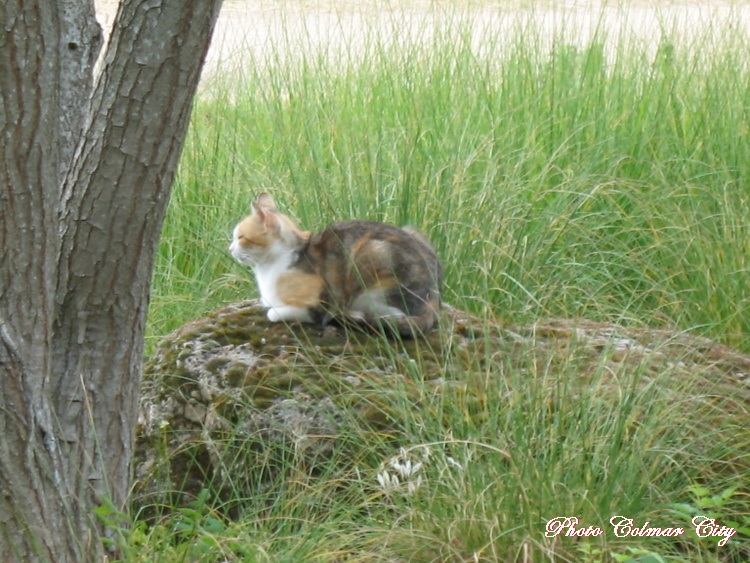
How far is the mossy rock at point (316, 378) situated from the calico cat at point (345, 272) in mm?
75

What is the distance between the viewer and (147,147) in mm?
2861

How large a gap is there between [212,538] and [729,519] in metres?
1.61

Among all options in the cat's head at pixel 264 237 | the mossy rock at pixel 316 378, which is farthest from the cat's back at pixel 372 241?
the mossy rock at pixel 316 378

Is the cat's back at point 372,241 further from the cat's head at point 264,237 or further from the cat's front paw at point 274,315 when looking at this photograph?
the cat's front paw at point 274,315

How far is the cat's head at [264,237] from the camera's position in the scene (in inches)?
167

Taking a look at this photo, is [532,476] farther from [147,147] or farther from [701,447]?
[147,147]

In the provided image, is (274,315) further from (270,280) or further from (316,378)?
(316,378)

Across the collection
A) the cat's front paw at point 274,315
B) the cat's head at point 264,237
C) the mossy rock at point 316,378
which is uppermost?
the cat's head at point 264,237

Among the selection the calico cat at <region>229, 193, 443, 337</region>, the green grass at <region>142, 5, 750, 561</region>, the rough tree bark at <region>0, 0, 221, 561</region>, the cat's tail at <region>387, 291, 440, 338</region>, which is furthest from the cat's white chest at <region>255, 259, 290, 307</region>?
the rough tree bark at <region>0, 0, 221, 561</region>

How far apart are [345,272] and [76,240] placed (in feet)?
4.63

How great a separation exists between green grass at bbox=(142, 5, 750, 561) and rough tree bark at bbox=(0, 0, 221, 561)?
13.2 inches

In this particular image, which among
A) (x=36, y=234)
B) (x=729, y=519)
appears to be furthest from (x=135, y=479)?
(x=729, y=519)

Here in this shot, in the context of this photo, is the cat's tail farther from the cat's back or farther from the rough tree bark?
the rough tree bark

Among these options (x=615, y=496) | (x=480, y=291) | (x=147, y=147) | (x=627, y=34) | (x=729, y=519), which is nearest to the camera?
(x=147, y=147)
